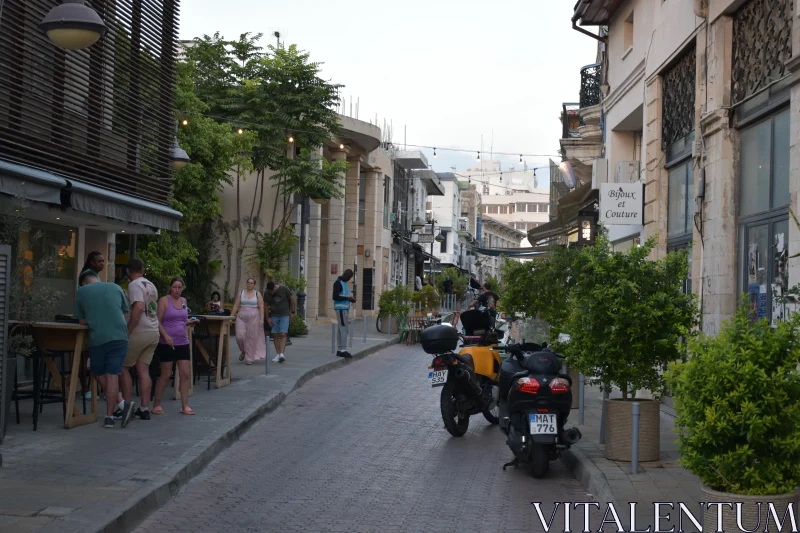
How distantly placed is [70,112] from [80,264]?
2812 mm

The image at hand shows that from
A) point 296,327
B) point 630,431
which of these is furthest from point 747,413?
point 296,327

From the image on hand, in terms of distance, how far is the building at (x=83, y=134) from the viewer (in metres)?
12.1

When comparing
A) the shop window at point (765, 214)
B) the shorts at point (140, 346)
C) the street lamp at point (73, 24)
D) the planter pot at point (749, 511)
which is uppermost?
the street lamp at point (73, 24)

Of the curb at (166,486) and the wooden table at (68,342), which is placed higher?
the wooden table at (68,342)

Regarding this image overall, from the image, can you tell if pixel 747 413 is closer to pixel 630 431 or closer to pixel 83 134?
pixel 630 431

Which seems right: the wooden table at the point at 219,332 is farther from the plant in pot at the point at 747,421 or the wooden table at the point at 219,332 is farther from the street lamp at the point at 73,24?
the plant in pot at the point at 747,421

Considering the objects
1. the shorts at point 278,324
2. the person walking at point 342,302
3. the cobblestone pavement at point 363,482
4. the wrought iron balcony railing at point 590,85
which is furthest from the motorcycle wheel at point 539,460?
the wrought iron balcony railing at point 590,85

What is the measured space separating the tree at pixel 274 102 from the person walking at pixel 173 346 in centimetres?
1653

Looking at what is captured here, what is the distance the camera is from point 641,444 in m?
9.18

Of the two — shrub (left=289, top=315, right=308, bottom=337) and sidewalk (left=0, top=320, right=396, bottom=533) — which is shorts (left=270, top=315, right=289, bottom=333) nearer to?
sidewalk (left=0, top=320, right=396, bottom=533)

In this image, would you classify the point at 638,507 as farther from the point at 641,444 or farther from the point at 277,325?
the point at 277,325

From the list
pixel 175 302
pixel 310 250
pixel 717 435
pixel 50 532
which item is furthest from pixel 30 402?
pixel 310 250

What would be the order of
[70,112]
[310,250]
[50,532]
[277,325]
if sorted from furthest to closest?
1. [310,250]
2. [277,325]
3. [70,112]
4. [50,532]

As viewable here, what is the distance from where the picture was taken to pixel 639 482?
325 inches
